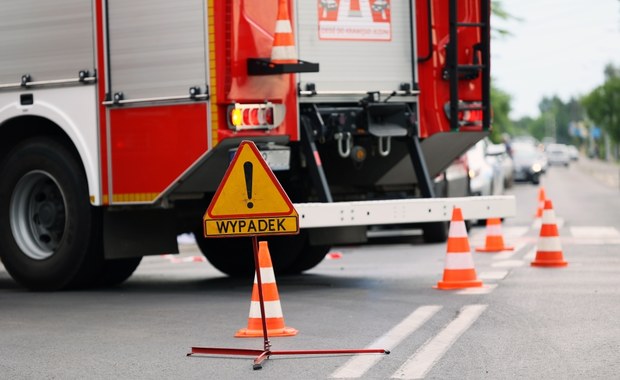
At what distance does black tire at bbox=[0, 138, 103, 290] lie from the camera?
12.5 meters

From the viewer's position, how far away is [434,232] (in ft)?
65.8

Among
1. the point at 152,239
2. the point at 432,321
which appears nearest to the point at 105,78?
the point at 152,239

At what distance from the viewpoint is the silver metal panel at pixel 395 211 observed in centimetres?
1136

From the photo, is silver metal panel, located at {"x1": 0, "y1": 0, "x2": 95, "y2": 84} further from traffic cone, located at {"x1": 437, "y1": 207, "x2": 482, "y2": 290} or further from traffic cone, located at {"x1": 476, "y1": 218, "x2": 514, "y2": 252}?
traffic cone, located at {"x1": 476, "y1": 218, "x2": 514, "y2": 252}

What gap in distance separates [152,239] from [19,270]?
49.5 inches

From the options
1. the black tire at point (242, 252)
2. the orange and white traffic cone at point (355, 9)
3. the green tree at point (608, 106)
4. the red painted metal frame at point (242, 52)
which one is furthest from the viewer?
the green tree at point (608, 106)


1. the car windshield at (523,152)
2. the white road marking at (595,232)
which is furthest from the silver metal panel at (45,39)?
the car windshield at (523,152)

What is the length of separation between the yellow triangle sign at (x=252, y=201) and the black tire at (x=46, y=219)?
426 centimetres

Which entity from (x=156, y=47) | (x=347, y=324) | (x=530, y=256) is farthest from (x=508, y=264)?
(x=347, y=324)

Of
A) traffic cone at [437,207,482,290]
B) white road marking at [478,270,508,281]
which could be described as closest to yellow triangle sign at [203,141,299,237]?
traffic cone at [437,207,482,290]

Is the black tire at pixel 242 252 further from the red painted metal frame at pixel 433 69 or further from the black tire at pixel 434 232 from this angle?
the black tire at pixel 434 232

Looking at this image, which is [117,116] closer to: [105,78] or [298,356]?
[105,78]

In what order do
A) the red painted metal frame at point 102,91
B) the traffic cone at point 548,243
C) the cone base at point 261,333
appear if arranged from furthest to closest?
1. the traffic cone at point 548,243
2. the red painted metal frame at point 102,91
3. the cone base at point 261,333

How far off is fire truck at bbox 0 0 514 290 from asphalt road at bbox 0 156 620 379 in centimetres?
66
